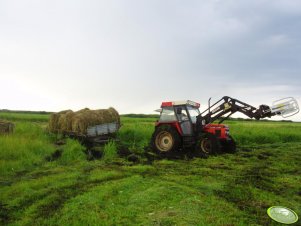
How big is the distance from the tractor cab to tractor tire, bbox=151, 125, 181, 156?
282 millimetres

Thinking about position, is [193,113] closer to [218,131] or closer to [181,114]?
[181,114]

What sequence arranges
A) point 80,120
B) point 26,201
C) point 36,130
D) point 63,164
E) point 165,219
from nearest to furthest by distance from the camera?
1. point 165,219
2. point 26,201
3. point 63,164
4. point 80,120
5. point 36,130

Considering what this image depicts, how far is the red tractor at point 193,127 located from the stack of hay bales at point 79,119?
149 inches

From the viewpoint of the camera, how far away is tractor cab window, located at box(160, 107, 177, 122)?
1500cm

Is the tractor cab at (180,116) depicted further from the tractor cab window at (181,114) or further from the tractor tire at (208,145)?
the tractor tire at (208,145)

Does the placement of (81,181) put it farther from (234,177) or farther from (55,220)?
(234,177)

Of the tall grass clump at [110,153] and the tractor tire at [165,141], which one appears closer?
the tall grass clump at [110,153]

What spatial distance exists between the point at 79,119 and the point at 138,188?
9.58 meters

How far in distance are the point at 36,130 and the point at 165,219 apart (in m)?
14.6

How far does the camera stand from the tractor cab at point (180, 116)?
14.7 m

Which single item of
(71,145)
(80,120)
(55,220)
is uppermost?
(80,120)

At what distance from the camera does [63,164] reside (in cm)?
1218

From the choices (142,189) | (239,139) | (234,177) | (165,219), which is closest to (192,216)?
(165,219)

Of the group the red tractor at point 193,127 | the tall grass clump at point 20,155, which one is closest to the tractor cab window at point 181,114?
the red tractor at point 193,127
